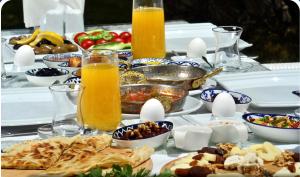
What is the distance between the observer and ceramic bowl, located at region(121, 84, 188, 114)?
2.05 metres

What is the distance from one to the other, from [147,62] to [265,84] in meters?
0.41

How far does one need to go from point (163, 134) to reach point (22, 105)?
54cm

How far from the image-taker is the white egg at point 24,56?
2.71 m

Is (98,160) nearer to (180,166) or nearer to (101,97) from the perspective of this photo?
(180,166)

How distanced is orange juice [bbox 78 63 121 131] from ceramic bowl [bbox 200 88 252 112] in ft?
0.84

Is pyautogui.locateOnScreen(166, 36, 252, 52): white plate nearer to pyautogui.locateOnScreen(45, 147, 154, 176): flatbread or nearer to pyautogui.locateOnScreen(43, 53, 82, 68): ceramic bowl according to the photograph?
pyautogui.locateOnScreen(43, 53, 82, 68): ceramic bowl

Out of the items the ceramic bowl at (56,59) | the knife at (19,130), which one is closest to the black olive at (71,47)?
the ceramic bowl at (56,59)

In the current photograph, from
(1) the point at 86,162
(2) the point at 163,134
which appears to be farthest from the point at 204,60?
(1) the point at 86,162

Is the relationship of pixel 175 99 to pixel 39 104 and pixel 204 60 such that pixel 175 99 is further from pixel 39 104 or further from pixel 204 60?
pixel 204 60

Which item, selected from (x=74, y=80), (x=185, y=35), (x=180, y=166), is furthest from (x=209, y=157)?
(x=185, y=35)

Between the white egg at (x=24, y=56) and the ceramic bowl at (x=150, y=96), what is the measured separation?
0.65 meters

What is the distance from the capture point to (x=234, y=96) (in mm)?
2156

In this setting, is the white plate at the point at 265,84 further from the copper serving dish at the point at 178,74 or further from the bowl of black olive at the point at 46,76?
the bowl of black olive at the point at 46,76

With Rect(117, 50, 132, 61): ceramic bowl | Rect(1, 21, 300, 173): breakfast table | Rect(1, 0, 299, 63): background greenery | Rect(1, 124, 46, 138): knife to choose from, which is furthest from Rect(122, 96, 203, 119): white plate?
Rect(1, 0, 299, 63): background greenery
